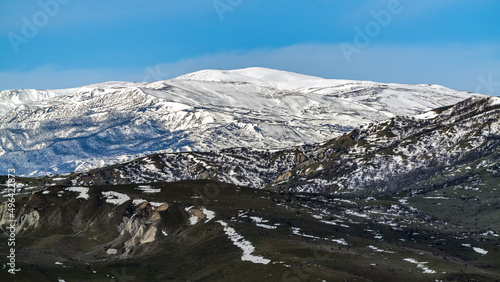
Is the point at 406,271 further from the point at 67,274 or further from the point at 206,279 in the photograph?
the point at 67,274

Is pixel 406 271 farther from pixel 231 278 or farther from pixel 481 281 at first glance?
pixel 231 278

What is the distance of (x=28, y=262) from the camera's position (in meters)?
196

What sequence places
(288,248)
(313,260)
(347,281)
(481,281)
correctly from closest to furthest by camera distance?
(347,281) → (481,281) → (313,260) → (288,248)

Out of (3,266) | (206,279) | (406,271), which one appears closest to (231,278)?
(206,279)

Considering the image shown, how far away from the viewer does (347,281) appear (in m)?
157

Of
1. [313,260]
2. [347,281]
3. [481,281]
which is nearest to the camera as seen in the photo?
[347,281]

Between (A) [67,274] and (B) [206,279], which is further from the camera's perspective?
(A) [67,274]

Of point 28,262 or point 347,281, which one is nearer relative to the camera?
point 347,281

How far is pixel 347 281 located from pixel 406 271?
30.6 m

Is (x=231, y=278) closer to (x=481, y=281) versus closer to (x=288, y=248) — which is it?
(x=288, y=248)

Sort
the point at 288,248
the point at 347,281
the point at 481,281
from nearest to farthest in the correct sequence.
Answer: the point at 347,281
the point at 481,281
the point at 288,248

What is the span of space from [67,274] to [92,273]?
355 inches

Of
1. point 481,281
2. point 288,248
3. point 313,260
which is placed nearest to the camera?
point 481,281

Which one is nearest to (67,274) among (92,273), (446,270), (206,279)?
(92,273)
